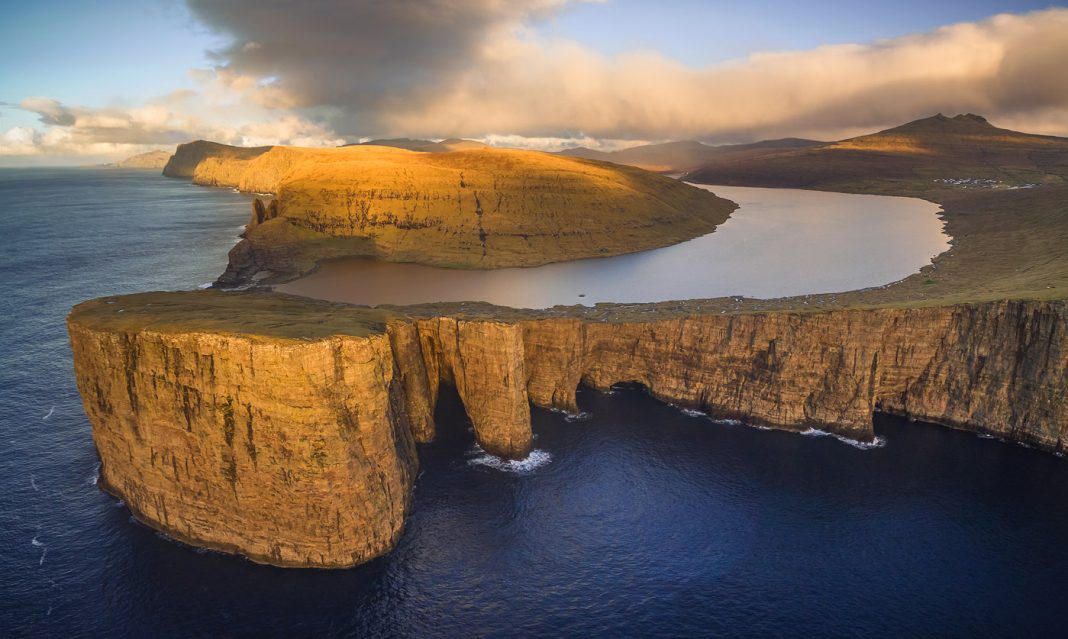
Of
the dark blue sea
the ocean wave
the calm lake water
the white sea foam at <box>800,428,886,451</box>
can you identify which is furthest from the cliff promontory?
the calm lake water

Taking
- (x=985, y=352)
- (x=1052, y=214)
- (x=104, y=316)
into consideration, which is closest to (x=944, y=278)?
(x=985, y=352)

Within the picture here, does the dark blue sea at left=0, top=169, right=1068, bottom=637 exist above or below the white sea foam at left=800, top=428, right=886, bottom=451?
below

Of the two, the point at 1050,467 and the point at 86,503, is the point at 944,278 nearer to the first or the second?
the point at 1050,467

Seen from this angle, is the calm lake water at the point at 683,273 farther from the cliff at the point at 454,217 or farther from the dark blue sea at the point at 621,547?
the dark blue sea at the point at 621,547

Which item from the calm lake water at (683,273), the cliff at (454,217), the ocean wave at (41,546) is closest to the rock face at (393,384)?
the ocean wave at (41,546)

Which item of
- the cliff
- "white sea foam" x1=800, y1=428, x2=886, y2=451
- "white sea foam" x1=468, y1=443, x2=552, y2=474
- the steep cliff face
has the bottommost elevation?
"white sea foam" x1=468, y1=443, x2=552, y2=474

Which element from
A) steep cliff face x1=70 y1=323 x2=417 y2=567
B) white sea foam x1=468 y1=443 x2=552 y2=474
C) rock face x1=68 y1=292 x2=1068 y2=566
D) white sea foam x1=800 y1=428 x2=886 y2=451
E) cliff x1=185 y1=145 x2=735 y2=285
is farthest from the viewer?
cliff x1=185 y1=145 x2=735 y2=285

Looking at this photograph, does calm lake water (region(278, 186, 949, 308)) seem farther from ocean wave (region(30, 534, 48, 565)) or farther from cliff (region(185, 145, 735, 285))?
ocean wave (region(30, 534, 48, 565))
